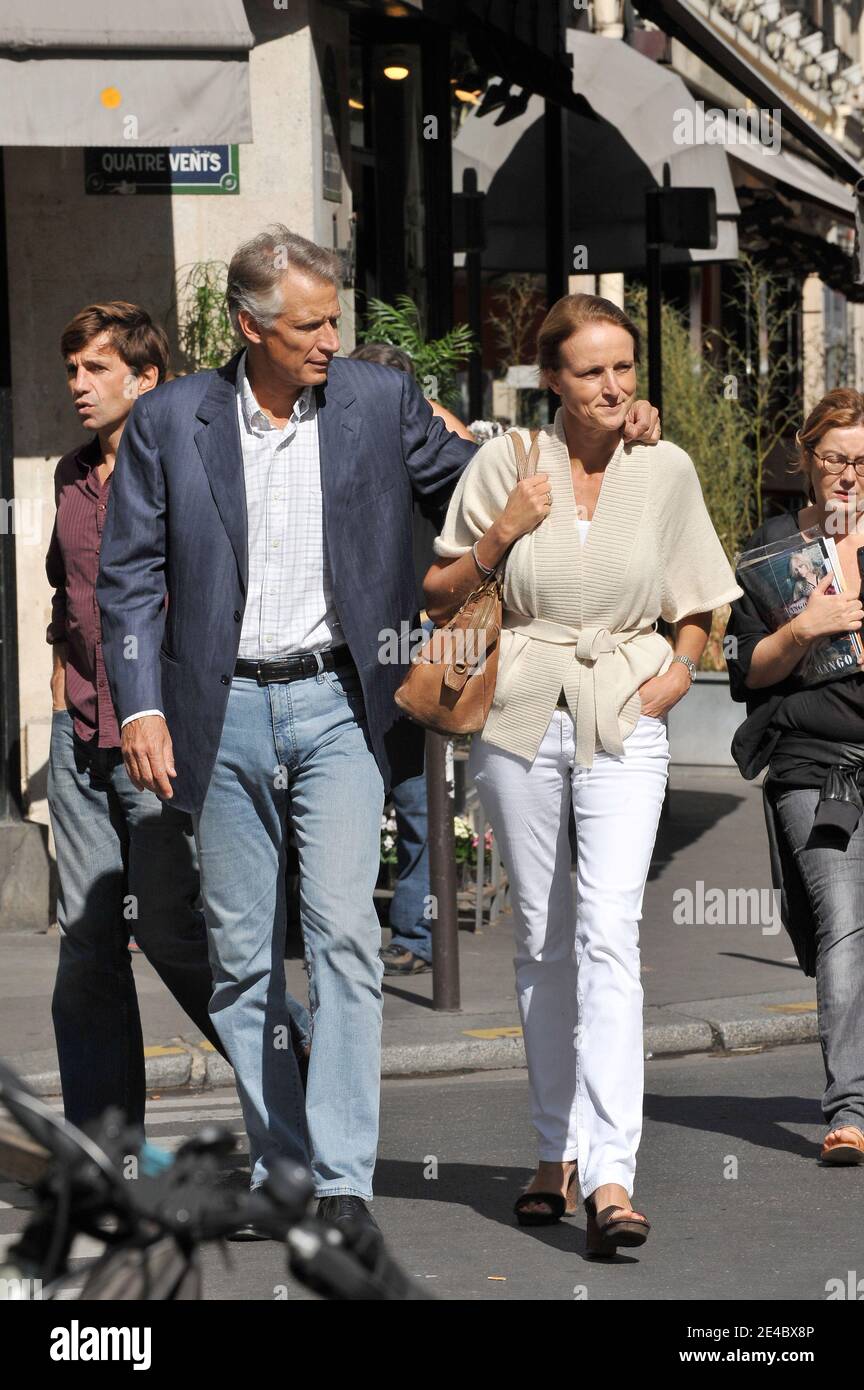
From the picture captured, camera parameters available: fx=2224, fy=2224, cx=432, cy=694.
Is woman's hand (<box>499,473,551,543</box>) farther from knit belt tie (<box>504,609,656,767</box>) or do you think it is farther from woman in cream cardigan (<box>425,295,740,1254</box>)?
knit belt tie (<box>504,609,656,767</box>)

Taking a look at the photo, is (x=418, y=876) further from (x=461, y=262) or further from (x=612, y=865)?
(x=461, y=262)

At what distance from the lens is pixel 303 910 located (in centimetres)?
457

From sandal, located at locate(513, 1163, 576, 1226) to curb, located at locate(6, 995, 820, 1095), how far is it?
1768 millimetres

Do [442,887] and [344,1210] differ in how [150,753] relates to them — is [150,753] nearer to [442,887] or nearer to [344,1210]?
[344,1210]

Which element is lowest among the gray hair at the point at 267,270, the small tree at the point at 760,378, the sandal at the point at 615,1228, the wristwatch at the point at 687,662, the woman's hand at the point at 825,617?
the sandal at the point at 615,1228

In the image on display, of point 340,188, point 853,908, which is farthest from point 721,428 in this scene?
point 853,908

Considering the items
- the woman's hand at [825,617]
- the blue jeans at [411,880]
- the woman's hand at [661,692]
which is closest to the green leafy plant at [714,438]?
the blue jeans at [411,880]

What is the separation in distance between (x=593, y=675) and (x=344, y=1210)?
121cm

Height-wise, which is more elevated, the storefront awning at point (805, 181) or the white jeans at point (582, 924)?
the storefront awning at point (805, 181)

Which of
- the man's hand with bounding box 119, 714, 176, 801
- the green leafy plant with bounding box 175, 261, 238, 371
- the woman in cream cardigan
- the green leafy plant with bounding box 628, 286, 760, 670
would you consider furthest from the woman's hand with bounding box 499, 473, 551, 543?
the green leafy plant with bounding box 628, 286, 760, 670

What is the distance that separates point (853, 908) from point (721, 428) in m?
11.3

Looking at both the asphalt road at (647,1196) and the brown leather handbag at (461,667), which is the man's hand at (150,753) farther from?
the asphalt road at (647,1196)

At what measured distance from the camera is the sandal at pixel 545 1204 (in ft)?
16.1

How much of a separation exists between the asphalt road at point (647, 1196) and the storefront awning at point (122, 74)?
11.2ft
